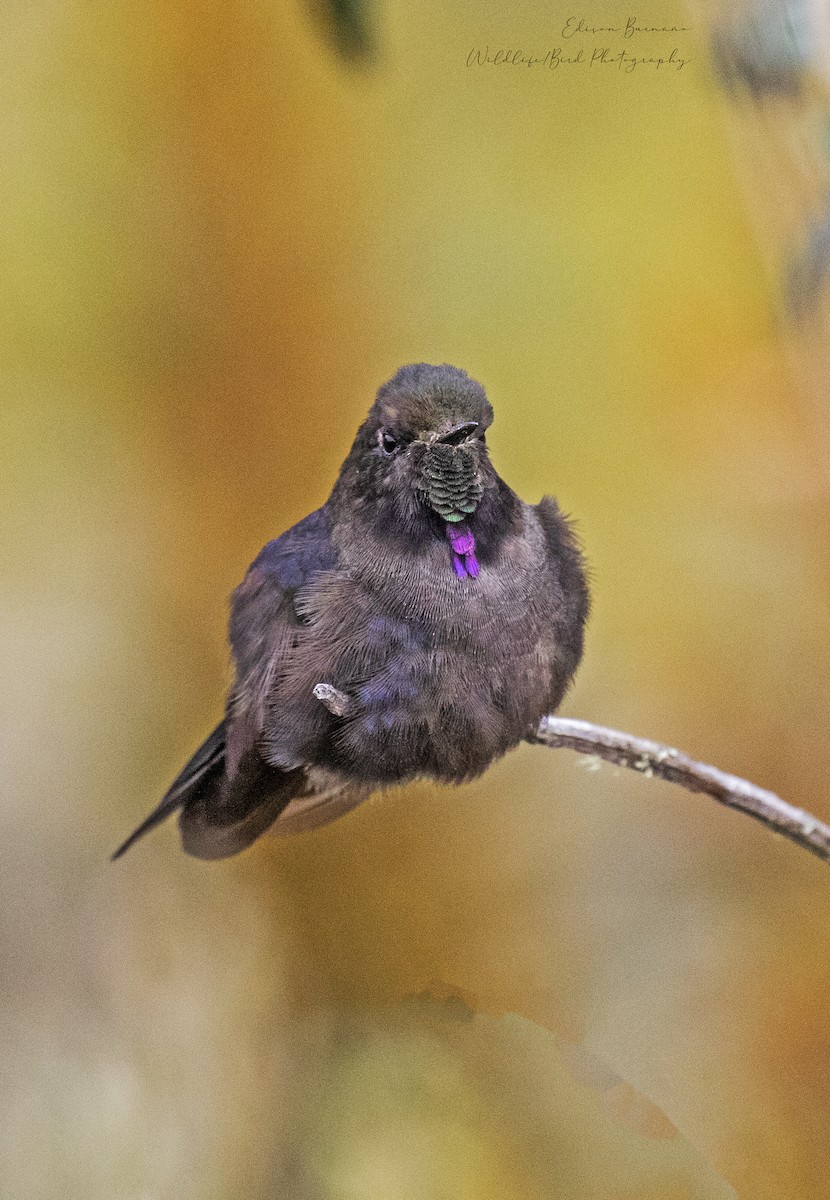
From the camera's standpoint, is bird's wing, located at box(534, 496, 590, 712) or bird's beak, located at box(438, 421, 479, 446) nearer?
bird's beak, located at box(438, 421, 479, 446)

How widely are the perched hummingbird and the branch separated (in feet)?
0.21

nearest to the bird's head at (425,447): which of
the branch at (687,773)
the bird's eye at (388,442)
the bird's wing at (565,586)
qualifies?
the bird's eye at (388,442)

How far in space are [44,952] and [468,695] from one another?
51 cm

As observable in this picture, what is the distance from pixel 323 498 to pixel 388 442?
0.34 feet

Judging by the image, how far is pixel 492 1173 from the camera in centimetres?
109

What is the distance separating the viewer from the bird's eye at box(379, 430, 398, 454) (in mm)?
1087

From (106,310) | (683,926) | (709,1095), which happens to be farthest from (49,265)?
(709,1095)

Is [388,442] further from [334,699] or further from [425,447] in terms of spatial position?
[334,699]

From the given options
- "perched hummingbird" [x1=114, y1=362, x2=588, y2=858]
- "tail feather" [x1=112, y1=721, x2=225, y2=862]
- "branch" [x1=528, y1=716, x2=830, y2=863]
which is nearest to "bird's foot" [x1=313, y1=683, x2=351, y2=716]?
"perched hummingbird" [x1=114, y1=362, x2=588, y2=858]

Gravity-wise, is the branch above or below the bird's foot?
below

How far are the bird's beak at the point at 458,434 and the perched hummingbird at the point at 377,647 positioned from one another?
2 cm

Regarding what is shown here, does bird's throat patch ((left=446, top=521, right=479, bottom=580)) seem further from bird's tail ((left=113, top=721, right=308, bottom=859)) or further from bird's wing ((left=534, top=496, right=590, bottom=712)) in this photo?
bird's tail ((left=113, top=721, right=308, bottom=859))

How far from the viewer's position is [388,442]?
3.58 feet

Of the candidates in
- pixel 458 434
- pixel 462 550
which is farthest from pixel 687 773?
pixel 458 434
